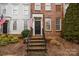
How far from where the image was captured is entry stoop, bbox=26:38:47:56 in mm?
4512

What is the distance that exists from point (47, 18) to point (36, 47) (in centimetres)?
32

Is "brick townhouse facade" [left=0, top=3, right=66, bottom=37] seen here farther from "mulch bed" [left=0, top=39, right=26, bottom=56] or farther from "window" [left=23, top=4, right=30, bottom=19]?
"mulch bed" [left=0, top=39, right=26, bottom=56]

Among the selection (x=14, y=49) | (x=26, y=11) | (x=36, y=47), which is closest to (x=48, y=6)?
(x=26, y=11)

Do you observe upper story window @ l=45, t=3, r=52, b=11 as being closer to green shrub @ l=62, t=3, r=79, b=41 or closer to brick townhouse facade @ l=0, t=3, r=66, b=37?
brick townhouse facade @ l=0, t=3, r=66, b=37

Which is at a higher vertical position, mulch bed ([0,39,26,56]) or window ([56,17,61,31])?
window ([56,17,61,31])

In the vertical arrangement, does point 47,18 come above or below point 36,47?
above

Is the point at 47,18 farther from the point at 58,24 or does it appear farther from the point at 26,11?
the point at 26,11

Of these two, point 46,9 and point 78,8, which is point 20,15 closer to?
point 46,9

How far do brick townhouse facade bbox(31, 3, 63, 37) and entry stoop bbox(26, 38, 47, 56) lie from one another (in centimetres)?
7

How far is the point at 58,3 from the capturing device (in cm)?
456

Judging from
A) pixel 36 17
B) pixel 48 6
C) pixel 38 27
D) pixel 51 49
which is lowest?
pixel 51 49

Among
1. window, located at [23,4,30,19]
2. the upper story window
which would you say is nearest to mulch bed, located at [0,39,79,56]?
window, located at [23,4,30,19]

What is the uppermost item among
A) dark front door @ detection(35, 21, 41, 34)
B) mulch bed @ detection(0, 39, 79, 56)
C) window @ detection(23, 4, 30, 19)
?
window @ detection(23, 4, 30, 19)

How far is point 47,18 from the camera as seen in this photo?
14.9 feet
